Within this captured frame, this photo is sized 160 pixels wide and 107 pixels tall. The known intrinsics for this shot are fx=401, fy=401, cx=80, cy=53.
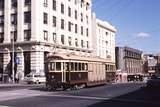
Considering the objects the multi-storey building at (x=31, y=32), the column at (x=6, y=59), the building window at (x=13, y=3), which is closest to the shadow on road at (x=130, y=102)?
the multi-storey building at (x=31, y=32)

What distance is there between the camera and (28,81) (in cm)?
5912

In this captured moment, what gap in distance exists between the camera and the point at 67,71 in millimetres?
35562

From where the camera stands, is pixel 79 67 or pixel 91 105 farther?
pixel 79 67

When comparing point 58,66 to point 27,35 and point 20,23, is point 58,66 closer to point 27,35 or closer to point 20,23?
point 27,35

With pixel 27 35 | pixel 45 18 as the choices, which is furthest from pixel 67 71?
pixel 45 18

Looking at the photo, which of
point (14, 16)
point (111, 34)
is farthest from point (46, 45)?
point (111, 34)

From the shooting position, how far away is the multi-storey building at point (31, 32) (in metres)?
63.4

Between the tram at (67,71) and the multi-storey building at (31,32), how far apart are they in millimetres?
24459

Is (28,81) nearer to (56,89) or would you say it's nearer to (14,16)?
(14,16)

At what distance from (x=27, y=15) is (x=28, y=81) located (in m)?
11.9

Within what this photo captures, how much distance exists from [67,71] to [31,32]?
95.9ft

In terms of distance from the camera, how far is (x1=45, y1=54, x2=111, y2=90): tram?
115 feet

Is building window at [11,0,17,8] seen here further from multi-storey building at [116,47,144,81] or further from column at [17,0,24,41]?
multi-storey building at [116,47,144,81]

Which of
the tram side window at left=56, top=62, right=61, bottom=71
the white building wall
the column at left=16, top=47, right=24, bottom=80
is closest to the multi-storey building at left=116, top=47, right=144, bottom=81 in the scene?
the white building wall
